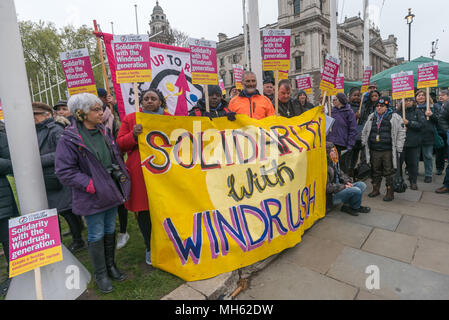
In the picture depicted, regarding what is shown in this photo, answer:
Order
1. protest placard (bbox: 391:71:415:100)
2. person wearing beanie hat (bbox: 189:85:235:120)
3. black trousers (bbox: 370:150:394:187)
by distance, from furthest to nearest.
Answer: protest placard (bbox: 391:71:415:100), black trousers (bbox: 370:150:394:187), person wearing beanie hat (bbox: 189:85:235:120)

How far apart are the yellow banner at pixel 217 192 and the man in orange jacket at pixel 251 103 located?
50 centimetres

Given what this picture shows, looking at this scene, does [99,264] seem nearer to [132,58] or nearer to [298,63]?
[132,58]

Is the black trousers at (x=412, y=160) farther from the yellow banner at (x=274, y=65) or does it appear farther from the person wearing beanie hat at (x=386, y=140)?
the yellow banner at (x=274, y=65)

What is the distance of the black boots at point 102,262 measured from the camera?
244cm

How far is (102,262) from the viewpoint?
2.48 m

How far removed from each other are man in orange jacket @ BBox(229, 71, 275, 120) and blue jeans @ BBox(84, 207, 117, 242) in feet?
7.07

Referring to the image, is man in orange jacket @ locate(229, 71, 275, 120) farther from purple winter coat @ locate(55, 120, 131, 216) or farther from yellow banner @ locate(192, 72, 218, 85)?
purple winter coat @ locate(55, 120, 131, 216)

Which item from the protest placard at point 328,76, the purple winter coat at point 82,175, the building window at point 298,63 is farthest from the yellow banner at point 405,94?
the building window at point 298,63

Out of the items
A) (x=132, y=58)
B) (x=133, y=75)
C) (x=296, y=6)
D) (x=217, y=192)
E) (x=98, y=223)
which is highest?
(x=296, y=6)

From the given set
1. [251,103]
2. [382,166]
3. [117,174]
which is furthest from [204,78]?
[382,166]

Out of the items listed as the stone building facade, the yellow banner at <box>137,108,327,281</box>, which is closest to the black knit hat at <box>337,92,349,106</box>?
the yellow banner at <box>137,108,327,281</box>

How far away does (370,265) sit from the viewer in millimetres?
2752

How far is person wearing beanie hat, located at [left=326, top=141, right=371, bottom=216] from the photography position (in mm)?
4029

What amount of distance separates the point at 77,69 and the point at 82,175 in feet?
7.92
